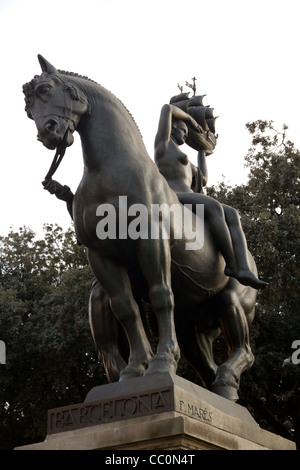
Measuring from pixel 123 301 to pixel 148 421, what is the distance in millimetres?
1321

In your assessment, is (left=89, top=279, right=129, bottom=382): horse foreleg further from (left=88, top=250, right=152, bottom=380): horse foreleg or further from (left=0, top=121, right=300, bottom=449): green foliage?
(left=0, top=121, right=300, bottom=449): green foliage

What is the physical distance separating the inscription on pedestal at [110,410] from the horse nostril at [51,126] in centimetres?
246

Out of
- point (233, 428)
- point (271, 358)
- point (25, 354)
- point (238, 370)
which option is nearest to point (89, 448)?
point (233, 428)

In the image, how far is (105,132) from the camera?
21.3 feet

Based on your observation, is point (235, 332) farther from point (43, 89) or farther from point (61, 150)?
point (43, 89)

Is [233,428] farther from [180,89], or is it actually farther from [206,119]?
[180,89]

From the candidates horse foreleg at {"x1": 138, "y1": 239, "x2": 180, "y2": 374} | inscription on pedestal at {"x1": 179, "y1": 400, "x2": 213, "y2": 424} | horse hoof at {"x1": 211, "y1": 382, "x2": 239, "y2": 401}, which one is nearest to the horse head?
horse foreleg at {"x1": 138, "y1": 239, "x2": 180, "y2": 374}

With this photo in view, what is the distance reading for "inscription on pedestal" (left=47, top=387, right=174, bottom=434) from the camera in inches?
211

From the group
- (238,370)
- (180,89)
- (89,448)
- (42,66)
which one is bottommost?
(89,448)

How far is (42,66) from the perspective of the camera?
6.52 m

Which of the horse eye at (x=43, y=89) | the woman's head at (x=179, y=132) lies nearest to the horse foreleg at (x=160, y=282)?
the horse eye at (x=43, y=89)

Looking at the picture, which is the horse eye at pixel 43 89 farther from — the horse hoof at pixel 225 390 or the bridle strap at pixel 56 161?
the horse hoof at pixel 225 390

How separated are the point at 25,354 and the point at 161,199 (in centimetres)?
1559

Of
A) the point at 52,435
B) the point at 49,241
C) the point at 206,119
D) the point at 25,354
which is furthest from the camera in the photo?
the point at 49,241
